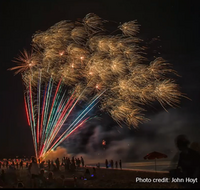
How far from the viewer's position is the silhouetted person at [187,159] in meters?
7.29

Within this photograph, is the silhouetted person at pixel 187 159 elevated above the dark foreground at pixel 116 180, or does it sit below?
above

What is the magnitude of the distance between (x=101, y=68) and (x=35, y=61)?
3.97m

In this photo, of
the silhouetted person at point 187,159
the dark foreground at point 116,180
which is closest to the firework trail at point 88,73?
the dark foreground at point 116,180

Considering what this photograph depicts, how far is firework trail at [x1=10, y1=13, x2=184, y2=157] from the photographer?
51.6 feet

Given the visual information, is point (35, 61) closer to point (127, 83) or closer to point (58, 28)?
point (58, 28)

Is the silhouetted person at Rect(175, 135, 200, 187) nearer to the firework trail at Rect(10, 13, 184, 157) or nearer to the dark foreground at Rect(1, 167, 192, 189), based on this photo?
the dark foreground at Rect(1, 167, 192, 189)

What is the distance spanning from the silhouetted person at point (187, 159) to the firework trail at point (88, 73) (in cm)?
803

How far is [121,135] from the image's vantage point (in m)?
23.9

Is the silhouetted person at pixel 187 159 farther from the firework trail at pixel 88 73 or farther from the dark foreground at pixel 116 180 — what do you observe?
the firework trail at pixel 88 73

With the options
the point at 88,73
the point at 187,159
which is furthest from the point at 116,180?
the point at 187,159

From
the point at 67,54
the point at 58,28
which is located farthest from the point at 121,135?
the point at 58,28

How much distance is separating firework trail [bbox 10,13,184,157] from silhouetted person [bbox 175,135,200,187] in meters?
8.03

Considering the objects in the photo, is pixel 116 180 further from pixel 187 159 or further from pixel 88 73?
pixel 187 159

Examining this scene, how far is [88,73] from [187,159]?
33.3 ft
